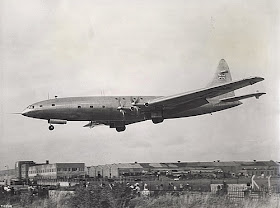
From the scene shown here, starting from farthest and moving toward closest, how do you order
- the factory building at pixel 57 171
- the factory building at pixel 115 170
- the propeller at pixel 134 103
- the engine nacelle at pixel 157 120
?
the engine nacelle at pixel 157 120 → the propeller at pixel 134 103 → the factory building at pixel 115 170 → the factory building at pixel 57 171

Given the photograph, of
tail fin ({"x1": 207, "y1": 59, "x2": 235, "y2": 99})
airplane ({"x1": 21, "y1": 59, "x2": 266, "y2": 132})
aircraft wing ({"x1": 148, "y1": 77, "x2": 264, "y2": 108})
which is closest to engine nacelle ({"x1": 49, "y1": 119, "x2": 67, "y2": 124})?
airplane ({"x1": 21, "y1": 59, "x2": 266, "y2": 132})

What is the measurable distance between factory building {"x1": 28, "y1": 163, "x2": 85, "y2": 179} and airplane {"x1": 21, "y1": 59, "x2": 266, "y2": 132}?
1.40 feet

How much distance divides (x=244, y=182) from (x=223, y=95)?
1029 millimetres

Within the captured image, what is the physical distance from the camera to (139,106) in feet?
17.6

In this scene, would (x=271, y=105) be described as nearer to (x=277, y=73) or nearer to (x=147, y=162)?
(x=277, y=73)

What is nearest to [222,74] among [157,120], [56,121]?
[157,120]

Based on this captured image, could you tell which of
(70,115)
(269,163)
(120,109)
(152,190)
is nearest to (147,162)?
(152,190)

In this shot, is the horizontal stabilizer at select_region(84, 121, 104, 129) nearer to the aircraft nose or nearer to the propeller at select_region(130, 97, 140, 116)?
the propeller at select_region(130, 97, 140, 116)

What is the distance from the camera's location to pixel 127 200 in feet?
16.8

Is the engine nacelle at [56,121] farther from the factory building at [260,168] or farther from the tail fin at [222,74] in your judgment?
the factory building at [260,168]

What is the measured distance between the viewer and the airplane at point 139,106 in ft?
17.2

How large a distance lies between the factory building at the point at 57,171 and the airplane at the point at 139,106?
43cm

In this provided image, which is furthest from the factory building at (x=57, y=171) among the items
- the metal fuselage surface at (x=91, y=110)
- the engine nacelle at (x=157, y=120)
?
the engine nacelle at (x=157, y=120)

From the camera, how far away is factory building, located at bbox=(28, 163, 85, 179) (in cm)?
504
